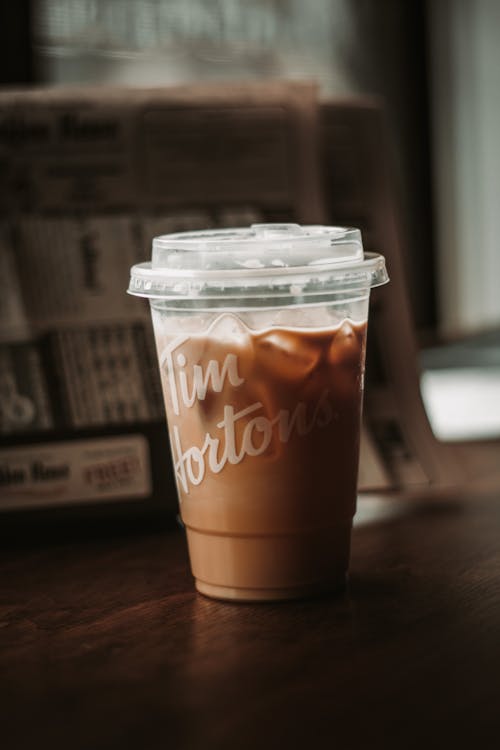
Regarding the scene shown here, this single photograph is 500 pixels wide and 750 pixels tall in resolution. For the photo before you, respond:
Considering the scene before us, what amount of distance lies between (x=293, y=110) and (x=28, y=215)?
236mm

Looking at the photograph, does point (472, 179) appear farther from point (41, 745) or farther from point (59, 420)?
point (41, 745)

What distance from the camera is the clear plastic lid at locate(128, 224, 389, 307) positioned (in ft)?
1.81

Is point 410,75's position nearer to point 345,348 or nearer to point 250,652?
point 345,348

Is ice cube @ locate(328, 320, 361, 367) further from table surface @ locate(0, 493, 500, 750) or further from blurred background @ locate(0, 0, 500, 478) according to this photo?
blurred background @ locate(0, 0, 500, 478)

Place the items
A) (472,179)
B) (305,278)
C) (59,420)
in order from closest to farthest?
1. (305,278)
2. (59,420)
3. (472,179)

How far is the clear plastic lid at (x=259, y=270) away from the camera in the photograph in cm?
55

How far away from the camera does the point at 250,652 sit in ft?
1.69

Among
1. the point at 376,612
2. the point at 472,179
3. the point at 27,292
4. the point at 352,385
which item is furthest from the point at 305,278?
the point at 472,179

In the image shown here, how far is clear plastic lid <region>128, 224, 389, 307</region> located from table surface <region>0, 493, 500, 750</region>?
176mm

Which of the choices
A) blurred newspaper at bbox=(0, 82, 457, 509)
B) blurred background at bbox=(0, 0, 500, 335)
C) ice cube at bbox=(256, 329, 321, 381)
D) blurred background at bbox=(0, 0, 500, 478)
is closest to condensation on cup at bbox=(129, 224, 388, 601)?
ice cube at bbox=(256, 329, 321, 381)

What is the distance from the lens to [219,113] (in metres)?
0.85

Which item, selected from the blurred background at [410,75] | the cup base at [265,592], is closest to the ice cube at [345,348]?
the cup base at [265,592]

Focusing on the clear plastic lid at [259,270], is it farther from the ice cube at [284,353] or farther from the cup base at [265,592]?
the cup base at [265,592]

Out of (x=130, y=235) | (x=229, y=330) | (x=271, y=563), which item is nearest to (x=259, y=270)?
(x=229, y=330)
